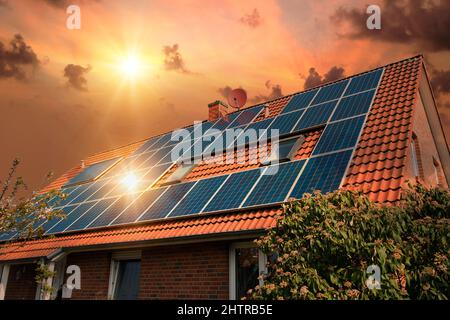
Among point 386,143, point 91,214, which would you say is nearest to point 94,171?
point 91,214

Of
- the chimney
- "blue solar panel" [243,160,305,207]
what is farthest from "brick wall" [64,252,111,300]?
the chimney

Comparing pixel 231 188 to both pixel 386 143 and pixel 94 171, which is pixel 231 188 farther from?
pixel 94 171

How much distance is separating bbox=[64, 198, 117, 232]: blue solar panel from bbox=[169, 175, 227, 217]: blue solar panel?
3.48 metres

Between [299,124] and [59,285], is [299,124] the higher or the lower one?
the higher one

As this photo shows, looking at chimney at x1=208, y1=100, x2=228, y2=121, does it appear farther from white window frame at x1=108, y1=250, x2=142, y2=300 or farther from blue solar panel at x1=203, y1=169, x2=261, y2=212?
white window frame at x1=108, y1=250, x2=142, y2=300

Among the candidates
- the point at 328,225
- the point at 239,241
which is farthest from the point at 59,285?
the point at 328,225

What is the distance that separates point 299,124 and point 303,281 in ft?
22.4

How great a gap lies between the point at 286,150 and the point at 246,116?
16.1ft

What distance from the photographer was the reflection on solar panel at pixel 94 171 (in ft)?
55.9

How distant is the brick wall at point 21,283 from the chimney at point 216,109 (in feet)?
31.8

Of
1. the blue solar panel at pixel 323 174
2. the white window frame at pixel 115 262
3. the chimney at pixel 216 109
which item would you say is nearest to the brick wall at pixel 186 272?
the white window frame at pixel 115 262

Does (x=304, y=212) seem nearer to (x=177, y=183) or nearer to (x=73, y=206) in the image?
(x=177, y=183)

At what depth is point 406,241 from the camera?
17.9 feet

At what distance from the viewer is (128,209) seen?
452 inches
